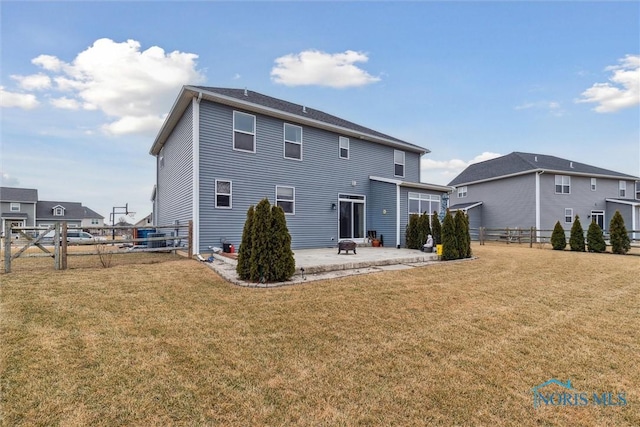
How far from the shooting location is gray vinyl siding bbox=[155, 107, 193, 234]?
1105cm

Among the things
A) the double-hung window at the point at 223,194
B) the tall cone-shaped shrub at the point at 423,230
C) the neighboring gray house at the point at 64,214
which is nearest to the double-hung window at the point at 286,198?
the double-hung window at the point at 223,194

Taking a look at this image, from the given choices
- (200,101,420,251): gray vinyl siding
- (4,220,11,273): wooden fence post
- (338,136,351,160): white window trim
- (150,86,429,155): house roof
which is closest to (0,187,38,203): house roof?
(150,86,429,155): house roof

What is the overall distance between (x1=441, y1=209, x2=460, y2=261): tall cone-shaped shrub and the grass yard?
13.3 feet

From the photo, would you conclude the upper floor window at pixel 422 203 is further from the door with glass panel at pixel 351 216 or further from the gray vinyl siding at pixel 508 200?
the gray vinyl siding at pixel 508 200

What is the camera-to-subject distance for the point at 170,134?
46.8ft

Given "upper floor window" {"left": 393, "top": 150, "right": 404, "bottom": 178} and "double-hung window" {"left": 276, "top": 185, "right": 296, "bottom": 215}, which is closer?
"double-hung window" {"left": 276, "top": 185, "right": 296, "bottom": 215}

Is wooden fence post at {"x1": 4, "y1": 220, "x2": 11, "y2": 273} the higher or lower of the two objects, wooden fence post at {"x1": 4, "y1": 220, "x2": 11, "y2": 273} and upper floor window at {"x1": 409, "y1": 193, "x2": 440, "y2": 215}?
the lower

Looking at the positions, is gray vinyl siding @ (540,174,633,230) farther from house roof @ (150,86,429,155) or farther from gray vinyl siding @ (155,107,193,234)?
gray vinyl siding @ (155,107,193,234)

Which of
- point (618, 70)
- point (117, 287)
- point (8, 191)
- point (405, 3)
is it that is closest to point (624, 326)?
point (117, 287)

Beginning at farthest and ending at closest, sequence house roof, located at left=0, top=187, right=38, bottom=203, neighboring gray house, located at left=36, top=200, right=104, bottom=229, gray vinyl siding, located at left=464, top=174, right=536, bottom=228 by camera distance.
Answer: neighboring gray house, located at left=36, top=200, right=104, bottom=229, house roof, located at left=0, top=187, right=38, bottom=203, gray vinyl siding, located at left=464, top=174, right=536, bottom=228

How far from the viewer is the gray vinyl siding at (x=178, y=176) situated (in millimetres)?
11047

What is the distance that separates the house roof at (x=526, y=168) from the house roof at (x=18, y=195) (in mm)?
49731

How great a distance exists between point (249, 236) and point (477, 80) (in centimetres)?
1297

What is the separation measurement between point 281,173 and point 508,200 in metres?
20.4
